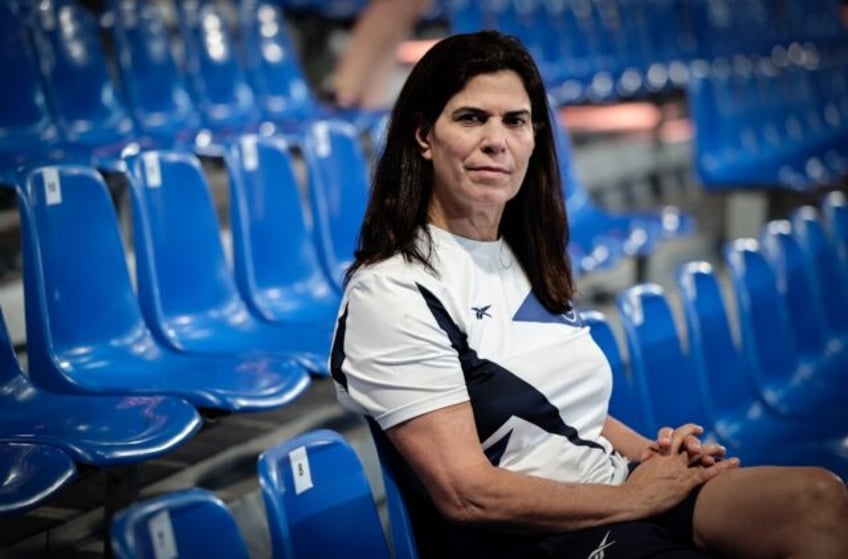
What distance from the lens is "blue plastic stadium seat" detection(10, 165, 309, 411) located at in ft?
5.33

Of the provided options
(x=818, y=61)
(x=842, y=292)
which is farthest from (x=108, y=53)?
(x=818, y=61)

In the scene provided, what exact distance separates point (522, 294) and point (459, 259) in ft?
0.36

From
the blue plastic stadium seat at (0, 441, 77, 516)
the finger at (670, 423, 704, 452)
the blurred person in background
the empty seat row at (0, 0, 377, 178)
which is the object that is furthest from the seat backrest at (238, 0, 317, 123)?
the finger at (670, 423, 704, 452)

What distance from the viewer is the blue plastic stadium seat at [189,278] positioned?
1.85 meters

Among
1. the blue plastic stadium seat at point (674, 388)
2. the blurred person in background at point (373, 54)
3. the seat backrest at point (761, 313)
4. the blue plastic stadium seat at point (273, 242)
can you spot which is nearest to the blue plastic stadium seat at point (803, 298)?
the seat backrest at point (761, 313)

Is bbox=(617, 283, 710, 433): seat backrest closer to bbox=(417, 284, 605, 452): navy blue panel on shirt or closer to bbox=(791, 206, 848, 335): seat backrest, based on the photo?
bbox=(417, 284, 605, 452): navy blue panel on shirt

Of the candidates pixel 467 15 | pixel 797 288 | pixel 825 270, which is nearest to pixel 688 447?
pixel 797 288

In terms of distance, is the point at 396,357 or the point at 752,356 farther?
the point at 752,356

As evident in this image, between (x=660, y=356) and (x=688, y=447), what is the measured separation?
0.51 metres

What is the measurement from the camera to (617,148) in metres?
4.59

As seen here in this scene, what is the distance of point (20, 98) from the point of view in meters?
2.51

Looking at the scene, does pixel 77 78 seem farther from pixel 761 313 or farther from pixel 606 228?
pixel 761 313

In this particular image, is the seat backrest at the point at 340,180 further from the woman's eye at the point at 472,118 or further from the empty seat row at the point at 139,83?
the woman's eye at the point at 472,118

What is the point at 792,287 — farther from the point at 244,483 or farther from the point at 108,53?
the point at 108,53
